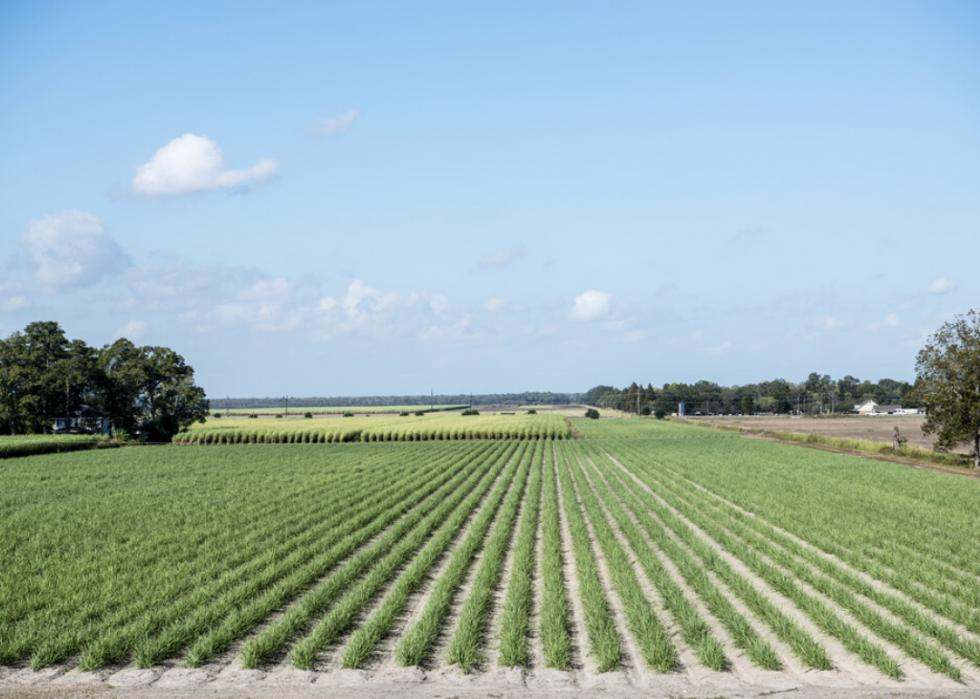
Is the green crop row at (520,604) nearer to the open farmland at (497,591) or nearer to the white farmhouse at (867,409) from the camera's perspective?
the open farmland at (497,591)

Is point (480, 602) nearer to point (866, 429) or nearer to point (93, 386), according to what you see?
point (93, 386)

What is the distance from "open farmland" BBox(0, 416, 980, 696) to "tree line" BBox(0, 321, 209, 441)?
157 feet

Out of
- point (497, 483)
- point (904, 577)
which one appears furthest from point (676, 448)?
point (904, 577)

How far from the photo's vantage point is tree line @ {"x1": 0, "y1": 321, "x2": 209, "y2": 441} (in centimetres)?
6084

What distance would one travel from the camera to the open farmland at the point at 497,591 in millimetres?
7375

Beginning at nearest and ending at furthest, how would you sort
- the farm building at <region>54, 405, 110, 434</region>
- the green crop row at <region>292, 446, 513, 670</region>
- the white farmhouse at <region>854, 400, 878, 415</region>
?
1. the green crop row at <region>292, 446, 513, 670</region>
2. the farm building at <region>54, 405, 110, 434</region>
3. the white farmhouse at <region>854, 400, 878, 415</region>

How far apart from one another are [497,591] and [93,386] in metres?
65.7

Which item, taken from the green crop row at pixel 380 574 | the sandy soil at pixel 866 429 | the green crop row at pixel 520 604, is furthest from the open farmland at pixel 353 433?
the green crop row at pixel 520 604

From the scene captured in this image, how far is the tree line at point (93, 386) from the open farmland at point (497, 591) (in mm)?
47989

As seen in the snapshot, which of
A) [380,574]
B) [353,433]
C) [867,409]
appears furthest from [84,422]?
[867,409]

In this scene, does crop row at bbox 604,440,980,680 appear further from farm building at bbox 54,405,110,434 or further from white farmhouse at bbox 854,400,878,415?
white farmhouse at bbox 854,400,878,415

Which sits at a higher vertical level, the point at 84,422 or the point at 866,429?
the point at 84,422

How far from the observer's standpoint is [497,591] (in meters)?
10.4

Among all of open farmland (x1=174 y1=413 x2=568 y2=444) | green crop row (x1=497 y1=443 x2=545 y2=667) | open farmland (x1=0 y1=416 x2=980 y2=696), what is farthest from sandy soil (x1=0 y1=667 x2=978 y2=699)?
open farmland (x1=174 y1=413 x2=568 y2=444)
